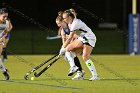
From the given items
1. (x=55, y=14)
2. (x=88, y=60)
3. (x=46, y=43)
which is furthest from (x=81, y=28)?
(x=55, y=14)

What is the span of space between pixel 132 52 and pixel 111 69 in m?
7.30

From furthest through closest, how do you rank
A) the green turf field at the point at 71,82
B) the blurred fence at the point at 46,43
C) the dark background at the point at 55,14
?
the dark background at the point at 55,14 → the blurred fence at the point at 46,43 → the green turf field at the point at 71,82

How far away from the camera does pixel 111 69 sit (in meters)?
19.7

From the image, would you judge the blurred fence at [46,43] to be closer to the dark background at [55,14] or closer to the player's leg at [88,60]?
the dark background at [55,14]

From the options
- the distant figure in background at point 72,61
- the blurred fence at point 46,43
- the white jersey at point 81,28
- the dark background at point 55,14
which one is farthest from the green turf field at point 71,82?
the dark background at point 55,14

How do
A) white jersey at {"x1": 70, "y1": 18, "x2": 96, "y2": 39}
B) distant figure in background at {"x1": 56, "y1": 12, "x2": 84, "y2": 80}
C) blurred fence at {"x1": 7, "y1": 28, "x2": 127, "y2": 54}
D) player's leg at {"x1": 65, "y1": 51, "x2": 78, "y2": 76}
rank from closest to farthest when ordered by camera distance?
white jersey at {"x1": 70, "y1": 18, "x2": 96, "y2": 39} → distant figure in background at {"x1": 56, "y1": 12, "x2": 84, "y2": 80} → player's leg at {"x1": 65, "y1": 51, "x2": 78, "y2": 76} → blurred fence at {"x1": 7, "y1": 28, "x2": 127, "y2": 54}

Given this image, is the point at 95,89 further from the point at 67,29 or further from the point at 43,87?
the point at 67,29

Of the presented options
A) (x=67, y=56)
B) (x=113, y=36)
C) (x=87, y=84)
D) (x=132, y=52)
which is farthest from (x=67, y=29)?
(x=113, y=36)

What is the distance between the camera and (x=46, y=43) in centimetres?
3634

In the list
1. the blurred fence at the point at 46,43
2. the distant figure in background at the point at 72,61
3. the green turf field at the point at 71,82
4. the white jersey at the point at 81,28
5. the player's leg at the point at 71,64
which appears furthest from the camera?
the blurred fence at the point at 46,43

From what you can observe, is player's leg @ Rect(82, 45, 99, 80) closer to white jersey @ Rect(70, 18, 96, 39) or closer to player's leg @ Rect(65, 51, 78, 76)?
white jersey @ Rect(70, 18, 96, 39)

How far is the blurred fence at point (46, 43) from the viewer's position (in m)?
30.8

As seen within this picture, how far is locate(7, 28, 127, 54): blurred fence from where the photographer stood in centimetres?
3083

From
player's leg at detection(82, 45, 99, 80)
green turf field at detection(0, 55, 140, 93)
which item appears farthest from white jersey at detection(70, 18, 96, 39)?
green turf field at detection(0, 55, 140, 93)
